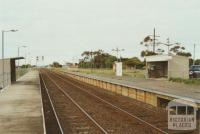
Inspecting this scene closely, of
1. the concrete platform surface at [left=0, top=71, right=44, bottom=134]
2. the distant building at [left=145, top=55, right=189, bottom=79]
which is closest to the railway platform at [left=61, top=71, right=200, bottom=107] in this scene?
the concrete platform surface at [left=0, top=71, right=44, bottom=134]

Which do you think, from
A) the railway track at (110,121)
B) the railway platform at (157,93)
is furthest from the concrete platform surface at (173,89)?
the railway track at (110,121)

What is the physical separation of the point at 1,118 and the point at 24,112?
2480 mm

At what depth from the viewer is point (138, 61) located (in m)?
149

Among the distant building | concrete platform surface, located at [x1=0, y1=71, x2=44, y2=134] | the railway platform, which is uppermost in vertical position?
the distant building

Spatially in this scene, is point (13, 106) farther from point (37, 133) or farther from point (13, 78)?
point (13, 78)

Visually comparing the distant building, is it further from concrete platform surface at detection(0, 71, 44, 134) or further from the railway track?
concrete platform surface at detection(0, 71, 44, 134)

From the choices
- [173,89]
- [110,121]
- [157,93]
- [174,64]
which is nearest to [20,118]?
[110,121]

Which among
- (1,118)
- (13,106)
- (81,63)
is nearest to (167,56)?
(13,106)

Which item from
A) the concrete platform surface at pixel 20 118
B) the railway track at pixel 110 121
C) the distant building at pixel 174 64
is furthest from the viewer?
the distant building at pixel 174 64

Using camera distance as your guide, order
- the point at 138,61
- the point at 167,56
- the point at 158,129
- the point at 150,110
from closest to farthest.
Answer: the point at 158,129
the point at 150,110
the point at 167,56
the point at 138,61

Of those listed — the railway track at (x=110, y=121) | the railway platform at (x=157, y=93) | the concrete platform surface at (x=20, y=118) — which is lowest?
the railway track at (x=110, y=121)

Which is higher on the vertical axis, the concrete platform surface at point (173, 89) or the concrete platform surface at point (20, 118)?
the concrete platform surface at point (173, 89)

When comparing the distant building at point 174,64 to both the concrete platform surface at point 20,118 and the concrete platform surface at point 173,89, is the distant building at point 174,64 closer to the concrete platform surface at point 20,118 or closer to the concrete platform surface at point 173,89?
the concrete platform surface at point 173,89

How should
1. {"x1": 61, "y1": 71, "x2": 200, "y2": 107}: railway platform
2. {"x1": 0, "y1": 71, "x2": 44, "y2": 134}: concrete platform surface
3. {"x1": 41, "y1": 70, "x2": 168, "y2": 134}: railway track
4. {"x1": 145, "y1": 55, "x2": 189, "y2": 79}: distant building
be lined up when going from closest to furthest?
1. {"x1": 0, "y1": 71, "x2": 44, "y2": 134}: concrete platform surface
2. {"x1": 41, "y1": 70, "x2": 168, "y2": 134}: railway track
3. {"x1": 61, "y1": 71, "x2": 200, "y2": 107}: railway platform
4. {"x1": 145, "y1": 55, "x2": 189, "y2": 79}: distant building
